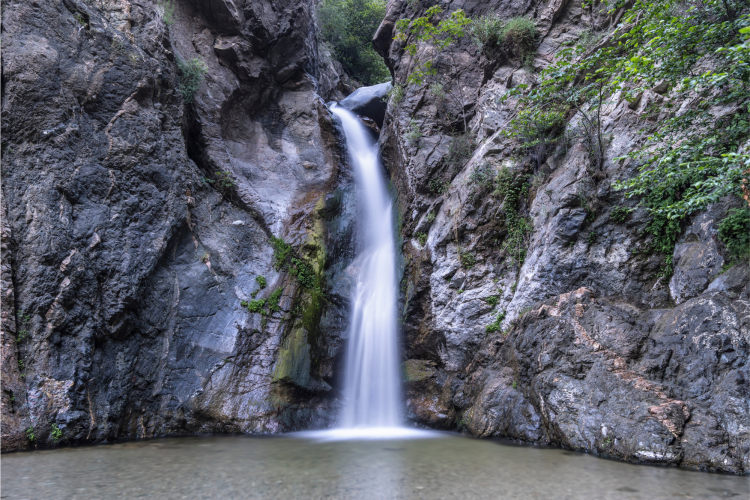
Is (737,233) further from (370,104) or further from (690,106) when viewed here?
(370,104)

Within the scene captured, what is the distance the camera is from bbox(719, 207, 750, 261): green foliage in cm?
571

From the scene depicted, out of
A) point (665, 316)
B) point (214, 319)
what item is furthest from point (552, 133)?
point (214, 319)

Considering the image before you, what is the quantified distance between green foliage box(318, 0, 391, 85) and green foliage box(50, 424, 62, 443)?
23023 millimetres

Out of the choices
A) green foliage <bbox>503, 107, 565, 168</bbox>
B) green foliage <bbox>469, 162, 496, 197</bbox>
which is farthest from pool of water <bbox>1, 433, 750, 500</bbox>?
green foliage <bbox>503, 107, 565, 168</bbox>

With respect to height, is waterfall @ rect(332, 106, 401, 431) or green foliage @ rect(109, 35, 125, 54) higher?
green foliage @ rect(109, 35, 125, 54)

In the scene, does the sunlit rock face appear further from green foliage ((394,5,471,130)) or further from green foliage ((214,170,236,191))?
green foliage ((214,170,236,191))

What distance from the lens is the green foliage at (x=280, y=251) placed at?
1151cm

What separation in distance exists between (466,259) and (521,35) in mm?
7021

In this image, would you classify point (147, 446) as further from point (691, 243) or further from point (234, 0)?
point (234, 0)

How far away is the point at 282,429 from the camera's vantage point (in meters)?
9.25

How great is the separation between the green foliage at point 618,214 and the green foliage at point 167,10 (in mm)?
13911

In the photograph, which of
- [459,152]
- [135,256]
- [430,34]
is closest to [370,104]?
[430,34]

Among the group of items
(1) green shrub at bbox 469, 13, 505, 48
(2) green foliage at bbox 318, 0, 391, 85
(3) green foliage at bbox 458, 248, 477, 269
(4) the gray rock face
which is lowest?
(3) green foliage at bbox 458, 248, 477, 269

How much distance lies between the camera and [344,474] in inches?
206
